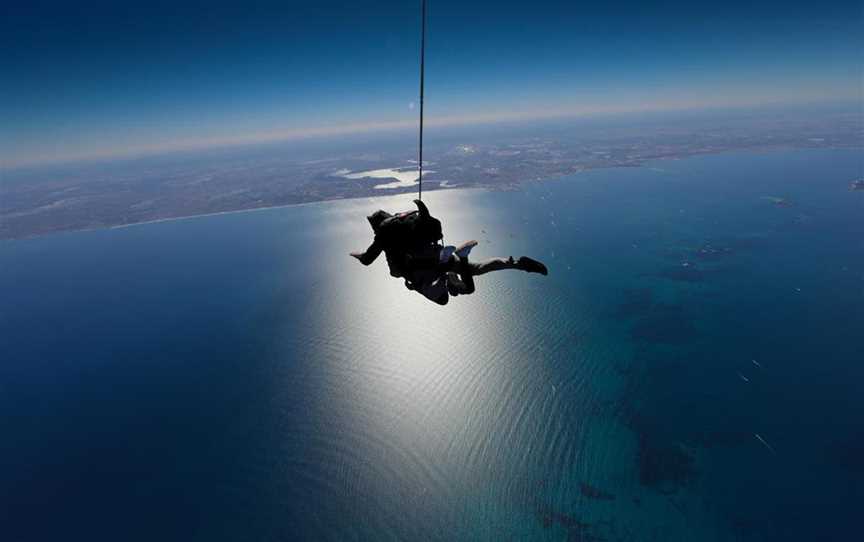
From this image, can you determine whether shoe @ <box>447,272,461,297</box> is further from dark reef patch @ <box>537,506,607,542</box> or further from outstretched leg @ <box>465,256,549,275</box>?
dark reef patch @ <box>537,506,607,542</box>

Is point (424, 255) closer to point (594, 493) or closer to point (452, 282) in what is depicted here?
point (452, 282)

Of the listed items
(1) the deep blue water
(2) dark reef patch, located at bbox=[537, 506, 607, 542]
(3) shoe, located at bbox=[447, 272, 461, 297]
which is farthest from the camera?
(1) the deep blue water

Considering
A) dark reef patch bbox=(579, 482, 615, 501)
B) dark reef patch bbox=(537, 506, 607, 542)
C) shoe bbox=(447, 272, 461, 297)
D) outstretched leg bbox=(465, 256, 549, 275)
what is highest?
outstretched leg bbox=(465, 256, 549, 275)

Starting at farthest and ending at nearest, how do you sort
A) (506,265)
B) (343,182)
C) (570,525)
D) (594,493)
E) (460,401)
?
(343,182), (460,401), (594,493), (570,525), (506,265)

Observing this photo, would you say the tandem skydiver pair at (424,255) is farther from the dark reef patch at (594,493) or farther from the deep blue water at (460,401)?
the dark reef patch at (594,493)

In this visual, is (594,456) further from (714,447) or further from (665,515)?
(714,447)

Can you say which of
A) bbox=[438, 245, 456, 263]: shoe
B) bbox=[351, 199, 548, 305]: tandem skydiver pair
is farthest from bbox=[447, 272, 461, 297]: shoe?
bbox=[438, 245, 456, 263]: shoe

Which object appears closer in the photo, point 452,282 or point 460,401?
point 452,282

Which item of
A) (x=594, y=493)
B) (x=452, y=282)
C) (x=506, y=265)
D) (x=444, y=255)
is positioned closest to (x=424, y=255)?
(x=444, y=255)

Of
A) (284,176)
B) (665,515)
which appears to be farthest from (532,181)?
(284,176)

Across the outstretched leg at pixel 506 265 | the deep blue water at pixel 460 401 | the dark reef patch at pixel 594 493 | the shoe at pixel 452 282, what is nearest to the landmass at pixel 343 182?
the deep blue water at pixel 460 401

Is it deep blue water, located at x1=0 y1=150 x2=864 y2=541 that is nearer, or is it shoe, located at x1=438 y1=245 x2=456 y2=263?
shoe, located at x1=438 y1=245 x2=456 y2=263
